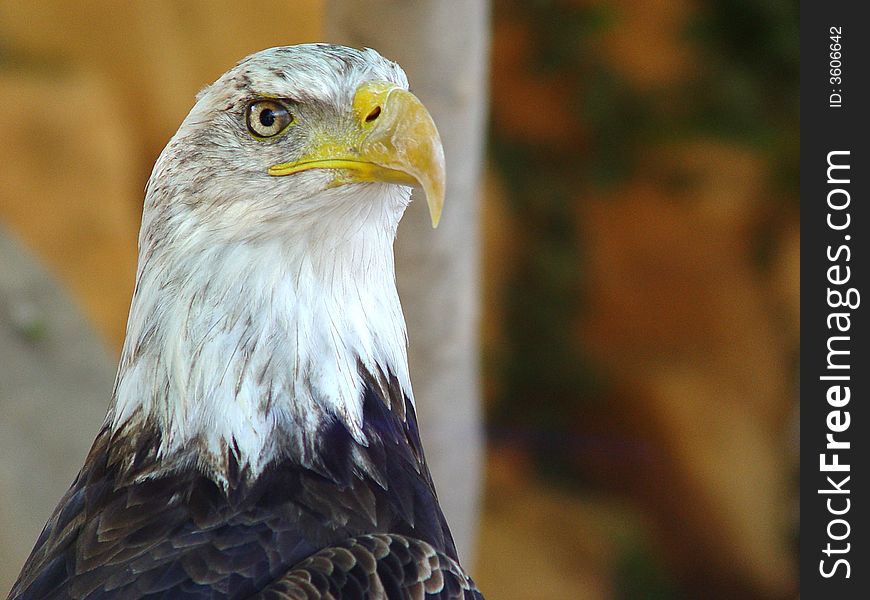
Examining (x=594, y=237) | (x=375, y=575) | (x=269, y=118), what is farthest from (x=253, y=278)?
(x=594, y=237)

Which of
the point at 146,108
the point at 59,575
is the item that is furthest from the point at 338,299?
the point at 146,108

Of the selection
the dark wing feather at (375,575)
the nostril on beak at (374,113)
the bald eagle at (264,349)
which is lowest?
the dark wing feather at (375,575)

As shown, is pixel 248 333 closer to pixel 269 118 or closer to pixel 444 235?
pixel 269 118

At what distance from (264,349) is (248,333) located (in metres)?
0.04

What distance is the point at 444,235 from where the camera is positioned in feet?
10.6

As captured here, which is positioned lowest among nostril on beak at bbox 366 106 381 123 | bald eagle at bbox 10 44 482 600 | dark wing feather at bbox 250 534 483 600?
dark wing feather at bbox 250 534 483 600

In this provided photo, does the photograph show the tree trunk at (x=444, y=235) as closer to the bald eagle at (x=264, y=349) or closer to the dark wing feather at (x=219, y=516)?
the bald eagle at (x=264, y=349)

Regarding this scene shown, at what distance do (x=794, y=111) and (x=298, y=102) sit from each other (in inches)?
201

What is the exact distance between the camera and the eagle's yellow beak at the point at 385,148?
1.88 meters

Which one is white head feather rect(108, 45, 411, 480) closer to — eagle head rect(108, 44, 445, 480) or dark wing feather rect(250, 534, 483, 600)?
eagle head rect(108, 44, 445, 480)

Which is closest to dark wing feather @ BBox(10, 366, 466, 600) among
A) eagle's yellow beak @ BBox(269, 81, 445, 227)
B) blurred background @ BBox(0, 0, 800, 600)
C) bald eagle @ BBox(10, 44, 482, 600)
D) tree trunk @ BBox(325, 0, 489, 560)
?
bald eagle @ BBox(10, 44, 482, 600)

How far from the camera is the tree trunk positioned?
3014 millimetres

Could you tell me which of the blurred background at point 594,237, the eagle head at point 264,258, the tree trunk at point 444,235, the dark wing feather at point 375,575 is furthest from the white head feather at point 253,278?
the blurred background at point 594,237

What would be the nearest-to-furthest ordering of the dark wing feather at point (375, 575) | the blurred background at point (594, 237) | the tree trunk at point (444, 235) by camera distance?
1. the dark wing feather at point (375, 575)
2. the tree trunk at point (444, 235)
3. the blurred background at point (594, 237)
